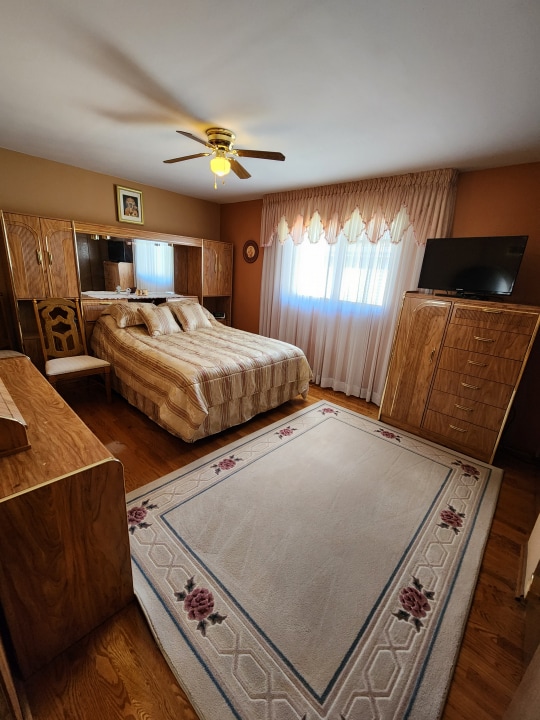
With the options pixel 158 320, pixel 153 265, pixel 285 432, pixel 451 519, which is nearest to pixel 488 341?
pixel 451 519

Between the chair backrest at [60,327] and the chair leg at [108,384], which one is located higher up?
the chair backrest at [60,327]

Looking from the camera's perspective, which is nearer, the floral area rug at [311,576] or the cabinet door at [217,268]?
the floral area rug at [311,576]

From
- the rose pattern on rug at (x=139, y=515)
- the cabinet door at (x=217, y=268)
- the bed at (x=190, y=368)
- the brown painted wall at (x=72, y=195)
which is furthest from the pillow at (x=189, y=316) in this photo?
the rose pattern on rug at (x=139, y=515)

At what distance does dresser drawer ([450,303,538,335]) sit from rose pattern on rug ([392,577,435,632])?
1.85 m

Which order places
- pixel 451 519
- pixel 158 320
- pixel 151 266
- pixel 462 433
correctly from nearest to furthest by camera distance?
pixel 451 519 → pixel 462 433 → pixel 158 320 → pixel 151 266

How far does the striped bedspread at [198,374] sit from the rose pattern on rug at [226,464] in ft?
0.97

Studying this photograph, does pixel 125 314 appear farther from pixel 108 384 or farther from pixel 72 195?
pixel 72 195

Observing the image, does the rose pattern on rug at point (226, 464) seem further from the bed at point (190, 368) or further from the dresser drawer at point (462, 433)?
the dresser drawer at point (462, 433)

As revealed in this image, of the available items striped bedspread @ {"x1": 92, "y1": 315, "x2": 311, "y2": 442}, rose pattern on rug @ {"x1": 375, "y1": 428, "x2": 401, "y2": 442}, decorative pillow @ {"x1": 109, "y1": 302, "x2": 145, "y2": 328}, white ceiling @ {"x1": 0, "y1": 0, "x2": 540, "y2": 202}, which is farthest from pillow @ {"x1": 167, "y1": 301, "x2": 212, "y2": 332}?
rose pattern on rug @ {"x1": 375, "y1": 428, "x2": 401, "y2": 442}

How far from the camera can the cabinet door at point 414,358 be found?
8.38 feet

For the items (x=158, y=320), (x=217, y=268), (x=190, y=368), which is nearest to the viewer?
(x=190, y=368)

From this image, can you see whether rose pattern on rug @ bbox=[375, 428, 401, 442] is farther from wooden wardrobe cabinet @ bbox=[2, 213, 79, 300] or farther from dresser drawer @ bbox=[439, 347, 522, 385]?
wooden wardrobe cabinet @ bbox=[2, 213, 79, 300]

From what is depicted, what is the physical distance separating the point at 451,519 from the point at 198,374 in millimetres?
1983

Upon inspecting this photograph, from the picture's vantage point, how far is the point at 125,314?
131 inches
